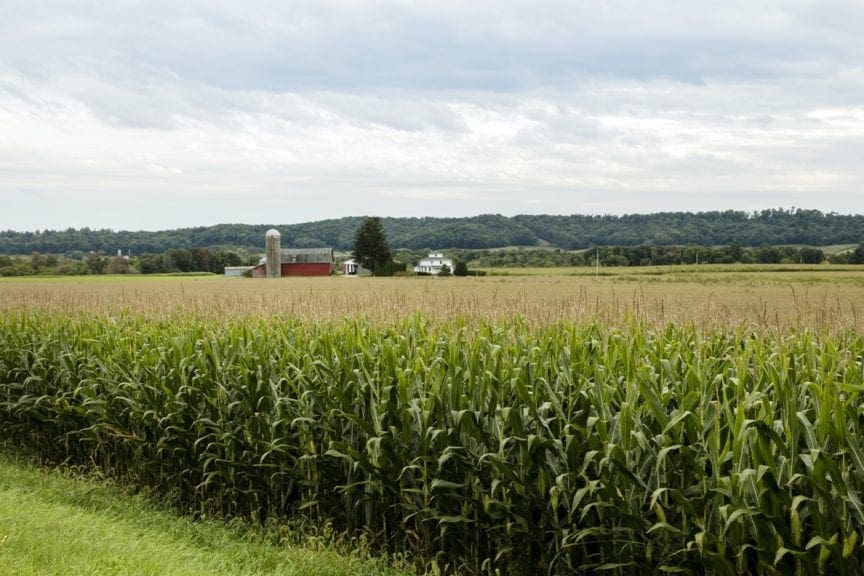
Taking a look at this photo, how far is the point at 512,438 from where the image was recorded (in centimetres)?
658

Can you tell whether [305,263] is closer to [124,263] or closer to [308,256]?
[308,256]

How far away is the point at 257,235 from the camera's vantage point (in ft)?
289

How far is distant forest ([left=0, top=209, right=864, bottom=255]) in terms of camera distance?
54.9 m

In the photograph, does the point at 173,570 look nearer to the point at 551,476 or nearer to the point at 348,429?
the point at 348,429

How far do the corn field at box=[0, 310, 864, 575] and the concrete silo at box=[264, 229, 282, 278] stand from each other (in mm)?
63757

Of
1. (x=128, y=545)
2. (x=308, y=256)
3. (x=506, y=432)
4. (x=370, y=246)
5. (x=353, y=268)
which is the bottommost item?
(x=128, y=545)

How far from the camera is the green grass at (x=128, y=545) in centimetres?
650

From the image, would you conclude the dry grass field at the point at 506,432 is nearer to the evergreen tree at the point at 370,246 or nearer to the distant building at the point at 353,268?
the distant building at the point at 353,268

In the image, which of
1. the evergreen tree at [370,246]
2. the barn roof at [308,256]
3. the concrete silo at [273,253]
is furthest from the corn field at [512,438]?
the evergreen tree at [370,246]

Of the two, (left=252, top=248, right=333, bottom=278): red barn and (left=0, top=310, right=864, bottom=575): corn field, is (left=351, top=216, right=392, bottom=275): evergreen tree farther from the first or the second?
(left=0, top=310, right=864, bottom=575): corn field

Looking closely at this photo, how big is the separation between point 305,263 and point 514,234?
899 inches

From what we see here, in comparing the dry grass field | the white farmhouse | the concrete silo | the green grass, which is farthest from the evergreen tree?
the green grass

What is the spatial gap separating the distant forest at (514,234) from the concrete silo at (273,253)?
732 centimetres

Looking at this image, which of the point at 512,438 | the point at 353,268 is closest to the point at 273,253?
the point at 353,268
